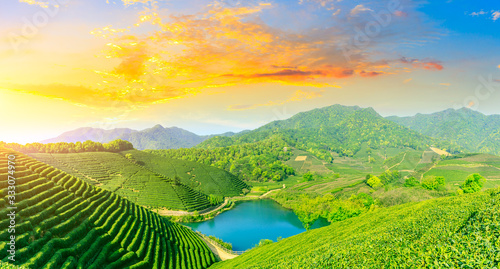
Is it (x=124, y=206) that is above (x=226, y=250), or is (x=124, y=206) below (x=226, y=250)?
above

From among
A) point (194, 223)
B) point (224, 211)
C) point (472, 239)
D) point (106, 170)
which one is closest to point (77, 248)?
point (472, 239)

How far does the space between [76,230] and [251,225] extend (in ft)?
194

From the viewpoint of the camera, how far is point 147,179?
9112 centimetres

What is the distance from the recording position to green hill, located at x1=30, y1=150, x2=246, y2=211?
259ft

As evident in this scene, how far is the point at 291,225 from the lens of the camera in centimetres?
7638

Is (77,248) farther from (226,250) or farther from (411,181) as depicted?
(411,181)

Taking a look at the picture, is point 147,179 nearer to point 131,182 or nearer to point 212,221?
point 131,182

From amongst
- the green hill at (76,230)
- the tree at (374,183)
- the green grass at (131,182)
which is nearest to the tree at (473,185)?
the tree at (374,183)

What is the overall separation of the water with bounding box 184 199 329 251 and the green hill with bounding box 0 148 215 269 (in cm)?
2431

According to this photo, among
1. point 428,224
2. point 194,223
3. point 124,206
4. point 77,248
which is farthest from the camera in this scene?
point 194,223

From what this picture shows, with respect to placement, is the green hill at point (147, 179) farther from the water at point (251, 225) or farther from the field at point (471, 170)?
the field at point (471, 170)

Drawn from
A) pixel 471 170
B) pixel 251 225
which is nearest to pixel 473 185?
pixel 471 170

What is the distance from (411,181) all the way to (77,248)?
110m

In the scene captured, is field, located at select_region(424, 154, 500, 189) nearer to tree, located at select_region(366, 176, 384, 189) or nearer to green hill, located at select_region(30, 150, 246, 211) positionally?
tree, located at select_region(366, 176, 384, 189)
